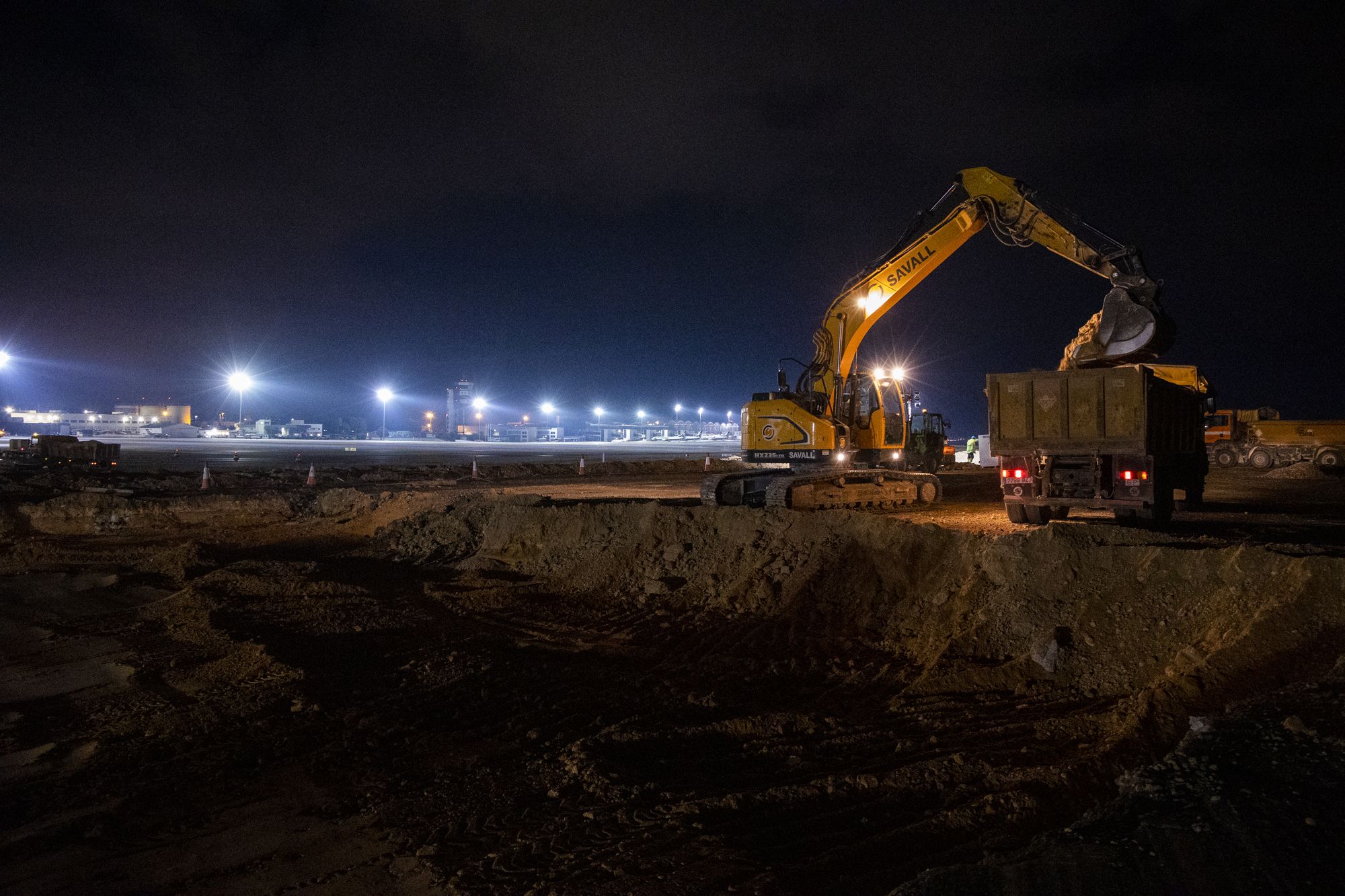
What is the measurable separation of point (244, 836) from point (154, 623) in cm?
592

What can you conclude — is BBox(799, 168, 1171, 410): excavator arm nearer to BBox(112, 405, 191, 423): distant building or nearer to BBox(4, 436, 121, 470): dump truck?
BBox(4, 436, 121, 470): dump truck

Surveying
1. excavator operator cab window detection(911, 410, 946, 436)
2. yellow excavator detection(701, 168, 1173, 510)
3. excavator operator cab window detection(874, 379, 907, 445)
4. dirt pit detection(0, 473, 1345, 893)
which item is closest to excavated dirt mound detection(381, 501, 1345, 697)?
dirt pit detection(0, 473, 1345, 893)

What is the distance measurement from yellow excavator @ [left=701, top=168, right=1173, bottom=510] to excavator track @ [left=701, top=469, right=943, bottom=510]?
0.06 feet

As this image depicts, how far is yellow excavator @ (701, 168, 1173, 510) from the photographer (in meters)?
12.9

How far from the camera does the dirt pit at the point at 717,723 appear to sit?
3.88 meters

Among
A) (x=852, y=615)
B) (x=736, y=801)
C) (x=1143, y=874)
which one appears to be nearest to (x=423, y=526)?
(x=852, y=615)

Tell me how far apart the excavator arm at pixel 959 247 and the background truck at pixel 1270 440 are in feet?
73.6

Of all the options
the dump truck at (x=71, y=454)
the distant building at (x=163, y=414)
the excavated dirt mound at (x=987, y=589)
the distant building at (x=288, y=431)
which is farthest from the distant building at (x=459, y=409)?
the excavated dirt mound at (x=987, y=589)

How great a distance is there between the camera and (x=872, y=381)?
14.3 m

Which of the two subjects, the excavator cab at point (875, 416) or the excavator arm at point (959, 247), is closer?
the excavator arm at point (959, 247)

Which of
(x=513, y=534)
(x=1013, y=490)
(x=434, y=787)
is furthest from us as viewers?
(x=513, y=534)

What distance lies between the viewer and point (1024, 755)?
5.27 meters

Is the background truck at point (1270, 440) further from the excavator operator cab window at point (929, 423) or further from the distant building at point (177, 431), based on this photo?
the distant building at point (177, 431)

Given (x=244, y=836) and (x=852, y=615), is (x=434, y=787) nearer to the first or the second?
(x=244, y=836)
